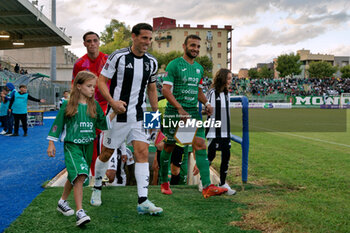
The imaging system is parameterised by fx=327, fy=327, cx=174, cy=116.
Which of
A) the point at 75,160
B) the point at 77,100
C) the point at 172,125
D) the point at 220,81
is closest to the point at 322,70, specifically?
the point at 220,81

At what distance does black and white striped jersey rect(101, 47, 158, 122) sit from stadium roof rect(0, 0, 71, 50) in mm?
12744

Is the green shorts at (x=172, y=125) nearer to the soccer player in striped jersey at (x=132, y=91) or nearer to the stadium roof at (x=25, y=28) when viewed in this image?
the soccer player in striped jersey at (x=132, y=91)

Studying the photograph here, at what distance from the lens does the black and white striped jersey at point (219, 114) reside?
4668 mm

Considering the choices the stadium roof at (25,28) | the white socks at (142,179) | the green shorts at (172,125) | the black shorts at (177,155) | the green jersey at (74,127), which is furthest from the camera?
the stadium roof at (25,28)

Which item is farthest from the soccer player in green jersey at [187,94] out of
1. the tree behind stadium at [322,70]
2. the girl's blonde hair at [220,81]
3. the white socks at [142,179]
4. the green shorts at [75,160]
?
the tree behind stadium at [322,70]

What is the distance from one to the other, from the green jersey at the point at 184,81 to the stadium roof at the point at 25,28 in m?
12.6

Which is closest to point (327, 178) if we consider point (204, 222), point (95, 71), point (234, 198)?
point (234, 198)

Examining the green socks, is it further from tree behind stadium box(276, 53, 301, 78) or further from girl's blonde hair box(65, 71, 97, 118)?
tree behind stadium box(276, 53, 301, 78)

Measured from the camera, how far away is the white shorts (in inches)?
151

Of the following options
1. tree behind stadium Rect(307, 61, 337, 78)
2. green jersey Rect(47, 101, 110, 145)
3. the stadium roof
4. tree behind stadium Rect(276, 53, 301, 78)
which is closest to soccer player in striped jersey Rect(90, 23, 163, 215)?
green jersey Rect(47, 101, 110, 145)

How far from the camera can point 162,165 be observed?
4859 mm

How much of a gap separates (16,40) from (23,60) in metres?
39.7

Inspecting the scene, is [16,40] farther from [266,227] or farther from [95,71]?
[266,227]

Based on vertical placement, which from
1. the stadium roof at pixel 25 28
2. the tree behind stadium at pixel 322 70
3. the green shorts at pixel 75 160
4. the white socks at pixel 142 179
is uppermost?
the tree behind stadium at pixel 322 70
